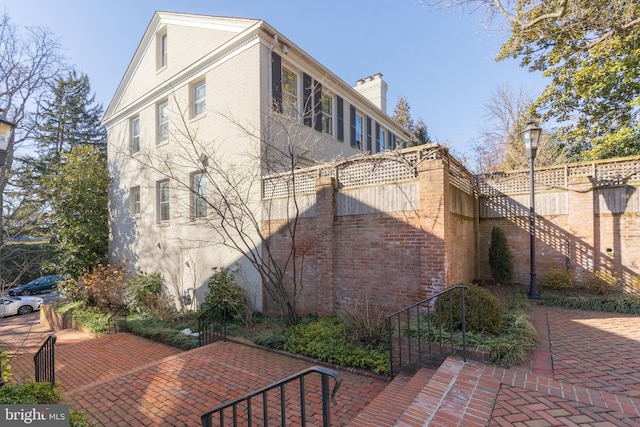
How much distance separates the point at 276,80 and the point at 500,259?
794cm

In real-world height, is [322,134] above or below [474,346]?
above

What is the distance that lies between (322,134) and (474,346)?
8.18m

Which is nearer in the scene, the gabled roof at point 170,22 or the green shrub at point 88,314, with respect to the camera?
the gabled roof at point 170,22

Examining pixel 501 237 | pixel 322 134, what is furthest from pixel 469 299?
pixel 322 134

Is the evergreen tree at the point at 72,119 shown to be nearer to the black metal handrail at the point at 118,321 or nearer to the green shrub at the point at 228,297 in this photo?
the black metal handrail at the point at 118,321

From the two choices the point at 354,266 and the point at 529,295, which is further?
the point at 529,295

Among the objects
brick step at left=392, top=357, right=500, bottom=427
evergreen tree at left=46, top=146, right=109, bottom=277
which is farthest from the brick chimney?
brick step at left=392, top=357, right=500, bottom=427

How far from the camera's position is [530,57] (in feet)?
38.9

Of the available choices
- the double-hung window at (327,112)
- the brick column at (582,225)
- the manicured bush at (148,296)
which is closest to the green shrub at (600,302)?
the brick column at (582,225)

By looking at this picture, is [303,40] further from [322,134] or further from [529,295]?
[529,295]

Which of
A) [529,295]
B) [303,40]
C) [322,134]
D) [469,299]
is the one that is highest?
[303,40]

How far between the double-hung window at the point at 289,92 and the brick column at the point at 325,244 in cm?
351

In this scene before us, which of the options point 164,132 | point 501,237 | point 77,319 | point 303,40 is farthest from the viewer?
point 164,132

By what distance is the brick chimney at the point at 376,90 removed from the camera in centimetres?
1625
